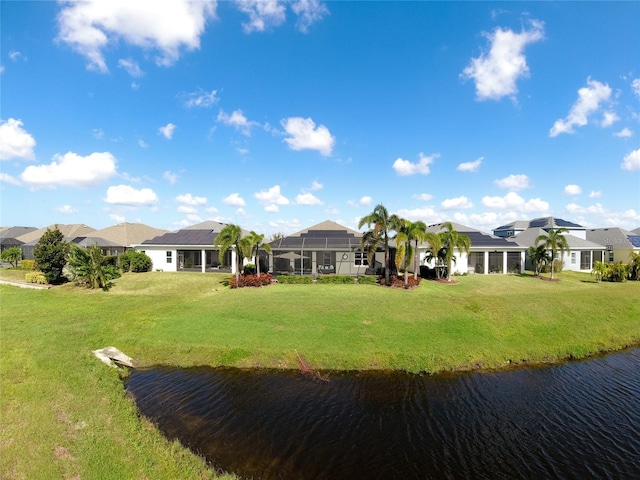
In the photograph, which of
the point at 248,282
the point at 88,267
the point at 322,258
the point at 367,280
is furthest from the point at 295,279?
the point at 88,267

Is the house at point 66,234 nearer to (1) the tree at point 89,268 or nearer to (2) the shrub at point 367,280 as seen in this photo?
(1) the tree at point 89,268

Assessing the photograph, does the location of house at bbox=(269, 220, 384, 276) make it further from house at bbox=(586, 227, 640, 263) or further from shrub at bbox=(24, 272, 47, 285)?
house at bbox=(586, 227, 640, 263)

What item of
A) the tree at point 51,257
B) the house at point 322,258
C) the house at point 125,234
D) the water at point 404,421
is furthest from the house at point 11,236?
the water at point 404,421

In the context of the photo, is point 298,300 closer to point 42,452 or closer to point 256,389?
point 256,389

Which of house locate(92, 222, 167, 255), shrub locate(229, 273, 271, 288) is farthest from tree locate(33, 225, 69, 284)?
shrub locate(229, 273, 271, 288)

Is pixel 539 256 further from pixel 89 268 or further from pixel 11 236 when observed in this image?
pixel 11 236

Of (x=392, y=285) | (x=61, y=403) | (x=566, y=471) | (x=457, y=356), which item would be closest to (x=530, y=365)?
(x=457, y=356)
